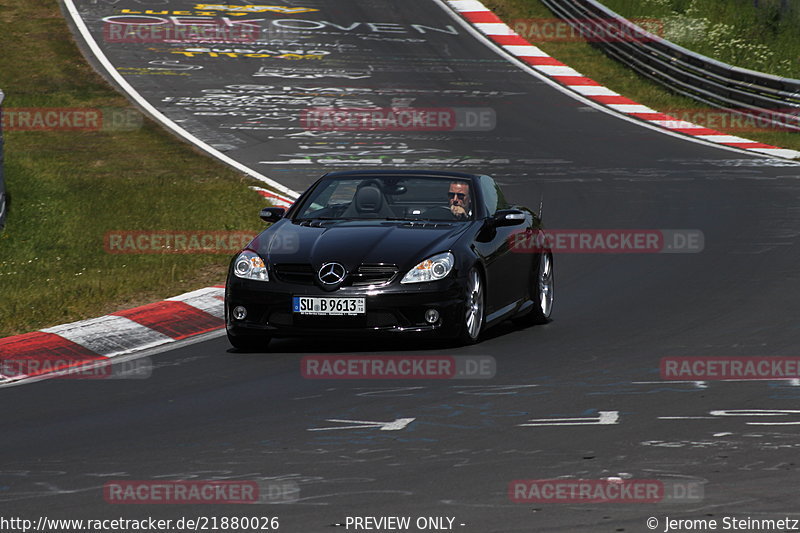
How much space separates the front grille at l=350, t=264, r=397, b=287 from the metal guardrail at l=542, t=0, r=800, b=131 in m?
18.3

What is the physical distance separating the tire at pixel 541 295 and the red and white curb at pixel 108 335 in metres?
2.54

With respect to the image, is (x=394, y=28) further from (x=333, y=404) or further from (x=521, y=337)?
(x=333, y=404)

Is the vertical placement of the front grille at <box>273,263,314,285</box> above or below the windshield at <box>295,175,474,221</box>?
below

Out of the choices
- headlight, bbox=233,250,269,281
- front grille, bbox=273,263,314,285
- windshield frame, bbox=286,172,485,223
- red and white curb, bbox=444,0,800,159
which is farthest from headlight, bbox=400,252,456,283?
red and white curb, bbox=444,0,800,159

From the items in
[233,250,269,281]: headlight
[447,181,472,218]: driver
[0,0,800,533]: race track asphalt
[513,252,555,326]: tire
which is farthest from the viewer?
[513,252,555,326]: tire

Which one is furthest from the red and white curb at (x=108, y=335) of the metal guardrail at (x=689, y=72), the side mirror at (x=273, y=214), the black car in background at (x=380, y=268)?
the metal guardrail at (x=689, y=72)

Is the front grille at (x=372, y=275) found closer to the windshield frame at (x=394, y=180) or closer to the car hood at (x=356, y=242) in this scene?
the car hood at (x=356, y=242)

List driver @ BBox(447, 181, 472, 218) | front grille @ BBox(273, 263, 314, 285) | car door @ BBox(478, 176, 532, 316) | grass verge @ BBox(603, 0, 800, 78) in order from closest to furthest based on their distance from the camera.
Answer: front grille @ BBox(273, 263, 314, 285) → car door @ BBox(478, 176, 532, 316) → driver @ BBox(447, 181, 472, 218) → grass verge @ BBox(603, 0, 800, 78)

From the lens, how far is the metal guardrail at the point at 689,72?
27562 millimetres

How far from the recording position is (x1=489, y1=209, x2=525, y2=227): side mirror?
11.3 metres

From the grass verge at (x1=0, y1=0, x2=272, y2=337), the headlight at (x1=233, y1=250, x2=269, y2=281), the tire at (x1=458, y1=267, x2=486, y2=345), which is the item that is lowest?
the grass verge at (x1=0, y1=0, x2=272, y2=337)

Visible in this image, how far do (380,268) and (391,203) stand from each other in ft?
4.37

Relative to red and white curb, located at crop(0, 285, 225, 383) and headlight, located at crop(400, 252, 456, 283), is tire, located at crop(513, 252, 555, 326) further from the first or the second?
red and white curb, located at crop(0, 285, 225, 383)

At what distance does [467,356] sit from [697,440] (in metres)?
3.16
